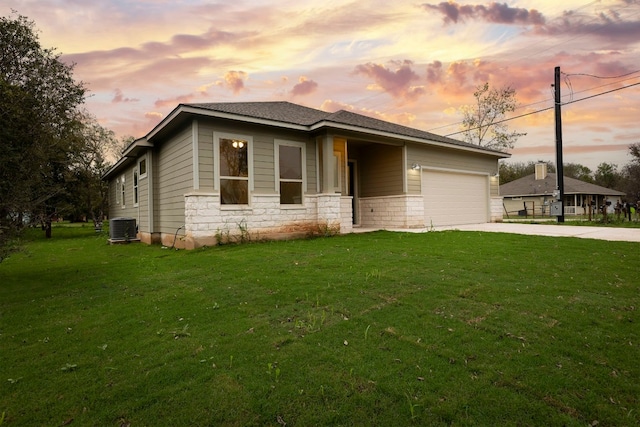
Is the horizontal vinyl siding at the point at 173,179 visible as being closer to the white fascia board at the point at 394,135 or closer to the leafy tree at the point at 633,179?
the white fascia board at the point at 394,135

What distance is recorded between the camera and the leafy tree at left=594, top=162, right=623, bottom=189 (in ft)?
155

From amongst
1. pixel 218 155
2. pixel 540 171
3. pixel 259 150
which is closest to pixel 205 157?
pixel 218 155

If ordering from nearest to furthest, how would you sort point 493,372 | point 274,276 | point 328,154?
point 493,372, point 274,276, point 328,154

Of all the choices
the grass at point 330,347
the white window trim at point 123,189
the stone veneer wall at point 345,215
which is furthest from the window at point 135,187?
the grass at point 330,347

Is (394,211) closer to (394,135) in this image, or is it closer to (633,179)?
(394,135)

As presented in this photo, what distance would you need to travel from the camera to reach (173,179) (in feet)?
33.1

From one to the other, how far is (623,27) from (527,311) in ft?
55.6

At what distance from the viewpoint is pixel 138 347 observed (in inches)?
111

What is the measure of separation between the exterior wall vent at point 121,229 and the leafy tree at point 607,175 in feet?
185

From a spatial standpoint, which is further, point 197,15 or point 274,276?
point 197,15

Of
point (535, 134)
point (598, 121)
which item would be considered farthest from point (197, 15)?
point (535, 134)

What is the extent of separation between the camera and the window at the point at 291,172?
10062 millimetres

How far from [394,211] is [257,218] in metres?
5.52

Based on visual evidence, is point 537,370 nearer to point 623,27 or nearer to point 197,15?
point 197,15
